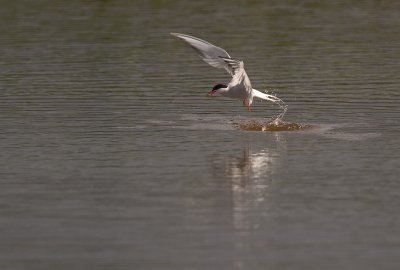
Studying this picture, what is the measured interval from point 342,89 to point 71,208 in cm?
1245

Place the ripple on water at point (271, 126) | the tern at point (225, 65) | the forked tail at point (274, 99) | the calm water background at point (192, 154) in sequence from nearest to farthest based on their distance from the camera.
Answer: the calm water background at point (192, 154)
the tern at point (225, 65)
the ripple on water at point (271, 126)
the forked tail at point (274, 99)

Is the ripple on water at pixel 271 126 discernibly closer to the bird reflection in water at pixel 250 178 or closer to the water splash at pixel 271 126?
the water splash at pixel 271 126

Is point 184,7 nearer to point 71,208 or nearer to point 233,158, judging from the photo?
point 233,158

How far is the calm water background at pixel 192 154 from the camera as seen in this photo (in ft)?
53.7

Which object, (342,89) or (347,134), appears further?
(342,89)

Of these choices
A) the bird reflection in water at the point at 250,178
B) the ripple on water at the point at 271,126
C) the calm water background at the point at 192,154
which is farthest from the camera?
the ripple on water at the point at 271,126

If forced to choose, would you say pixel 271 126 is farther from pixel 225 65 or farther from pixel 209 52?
pixel 209 52

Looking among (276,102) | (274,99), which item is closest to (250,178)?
(274,99)

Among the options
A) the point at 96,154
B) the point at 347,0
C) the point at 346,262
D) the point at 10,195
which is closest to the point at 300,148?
the point at 96,154

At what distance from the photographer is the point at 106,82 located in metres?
31.2

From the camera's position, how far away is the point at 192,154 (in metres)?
22.5

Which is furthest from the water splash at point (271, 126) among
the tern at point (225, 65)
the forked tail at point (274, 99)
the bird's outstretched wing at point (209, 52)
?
the bird's outstretched wing at point (209, 52)

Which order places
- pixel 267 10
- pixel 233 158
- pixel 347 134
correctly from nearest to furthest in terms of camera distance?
pixel 233 158
pixel 347 134
pixel 267 10

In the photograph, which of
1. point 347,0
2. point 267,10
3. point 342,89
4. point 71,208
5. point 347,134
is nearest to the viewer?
point 71,208
